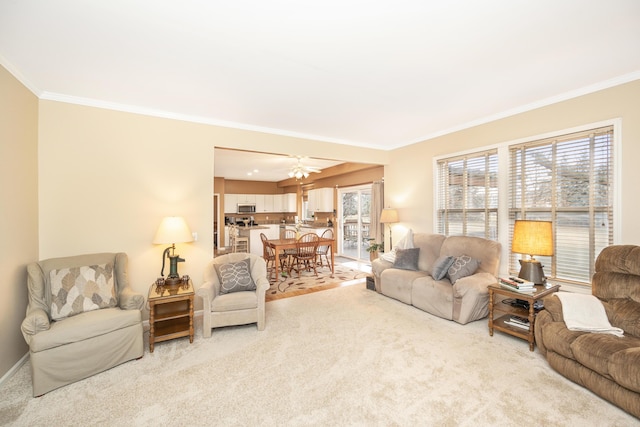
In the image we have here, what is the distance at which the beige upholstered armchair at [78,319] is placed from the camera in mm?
2148

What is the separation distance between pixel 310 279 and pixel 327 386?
337 cm

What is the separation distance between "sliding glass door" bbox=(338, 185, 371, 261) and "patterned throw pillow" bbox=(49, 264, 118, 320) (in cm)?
564

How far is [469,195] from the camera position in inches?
167

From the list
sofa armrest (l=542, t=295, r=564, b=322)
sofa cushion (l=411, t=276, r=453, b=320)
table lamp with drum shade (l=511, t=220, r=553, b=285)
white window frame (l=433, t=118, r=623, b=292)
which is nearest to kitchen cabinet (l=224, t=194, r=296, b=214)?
white window frame (l=433, t=118, r=623, b=292)

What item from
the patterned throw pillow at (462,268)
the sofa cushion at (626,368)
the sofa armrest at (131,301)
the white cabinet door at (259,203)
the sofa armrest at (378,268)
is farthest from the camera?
the white cabinet door at (259,203)

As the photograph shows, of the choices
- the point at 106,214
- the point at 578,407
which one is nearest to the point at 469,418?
the point at 578,407

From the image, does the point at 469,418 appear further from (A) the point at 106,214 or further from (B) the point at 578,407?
(A) the point at 106,214

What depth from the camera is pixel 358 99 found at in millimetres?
3201

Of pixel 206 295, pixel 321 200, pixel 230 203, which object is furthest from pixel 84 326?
pixel 230 203

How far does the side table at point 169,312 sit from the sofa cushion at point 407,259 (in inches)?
121

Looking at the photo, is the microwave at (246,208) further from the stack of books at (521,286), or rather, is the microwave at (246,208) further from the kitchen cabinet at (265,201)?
the stack of books at (521,286)

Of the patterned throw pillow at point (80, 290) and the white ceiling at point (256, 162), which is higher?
the white ceiling at point (256, 162)

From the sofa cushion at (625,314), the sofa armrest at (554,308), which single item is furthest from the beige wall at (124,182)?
the sofa cushion at (625,314)

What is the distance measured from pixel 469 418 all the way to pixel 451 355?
0.83m
